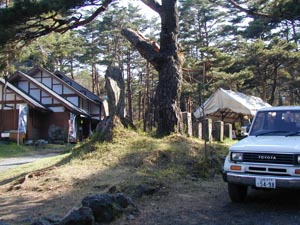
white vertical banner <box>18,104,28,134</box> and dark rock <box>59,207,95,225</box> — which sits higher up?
white vertical banner <box>18,104,28,134</box>

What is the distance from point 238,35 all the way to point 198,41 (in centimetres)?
442

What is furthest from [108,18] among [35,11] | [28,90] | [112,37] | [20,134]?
[35,11]

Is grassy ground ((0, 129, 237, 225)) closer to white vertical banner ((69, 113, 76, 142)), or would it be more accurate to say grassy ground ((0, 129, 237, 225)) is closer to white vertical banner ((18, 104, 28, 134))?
white vertical banner ((69, 113, 76, 142))

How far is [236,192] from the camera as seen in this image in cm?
674

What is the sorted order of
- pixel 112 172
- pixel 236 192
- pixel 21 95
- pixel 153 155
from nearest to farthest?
pixel 236 192 < pixel 112 172 < pixel 153 155 < pixel 21 95

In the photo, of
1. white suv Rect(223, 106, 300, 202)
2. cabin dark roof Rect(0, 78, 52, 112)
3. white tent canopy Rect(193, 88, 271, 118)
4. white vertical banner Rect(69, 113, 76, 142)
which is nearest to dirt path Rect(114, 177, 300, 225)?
white suv Rect(223, 106, 300, 202)

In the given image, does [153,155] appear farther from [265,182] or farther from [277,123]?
[265,182]

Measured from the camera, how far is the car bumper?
5.79 m

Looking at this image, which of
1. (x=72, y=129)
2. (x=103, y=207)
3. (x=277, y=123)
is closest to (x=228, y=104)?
(x=72, y=129)

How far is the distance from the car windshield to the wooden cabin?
2060 centimetres

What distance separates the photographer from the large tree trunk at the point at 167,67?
1212 centimetres

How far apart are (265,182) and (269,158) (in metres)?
0.40

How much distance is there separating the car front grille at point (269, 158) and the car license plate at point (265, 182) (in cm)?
31

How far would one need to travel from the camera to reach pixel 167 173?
362 inches
